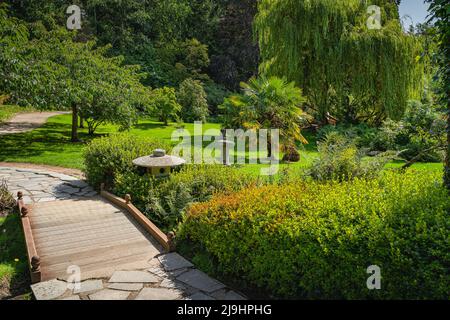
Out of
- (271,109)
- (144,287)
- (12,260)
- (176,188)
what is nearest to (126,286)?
(144,287)

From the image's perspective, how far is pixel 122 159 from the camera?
9648mm

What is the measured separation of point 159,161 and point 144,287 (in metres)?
4.33

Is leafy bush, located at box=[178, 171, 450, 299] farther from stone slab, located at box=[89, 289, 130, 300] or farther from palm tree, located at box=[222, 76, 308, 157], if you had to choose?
palm tree, located at box=[222, 76, 308, 157]

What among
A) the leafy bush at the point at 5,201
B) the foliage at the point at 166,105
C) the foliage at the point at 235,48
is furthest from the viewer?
the foliage at the point at 235,48

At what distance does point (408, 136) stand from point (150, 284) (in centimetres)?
1399

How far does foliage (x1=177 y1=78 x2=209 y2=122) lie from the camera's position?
86.5 feet

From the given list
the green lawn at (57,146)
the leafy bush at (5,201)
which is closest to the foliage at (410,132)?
the green lawn at (57,146)

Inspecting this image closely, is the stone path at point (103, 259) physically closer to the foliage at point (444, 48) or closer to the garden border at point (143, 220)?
the garden border at point (143, 220)

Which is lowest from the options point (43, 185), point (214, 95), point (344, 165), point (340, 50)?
point (43, 185)

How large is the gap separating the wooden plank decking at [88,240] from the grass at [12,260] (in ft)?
0.93

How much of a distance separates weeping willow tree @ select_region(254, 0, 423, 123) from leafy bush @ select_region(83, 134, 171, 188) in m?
10.7

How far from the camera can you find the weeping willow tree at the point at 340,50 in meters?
17.8

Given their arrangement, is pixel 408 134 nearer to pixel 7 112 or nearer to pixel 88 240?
pixel 88 240

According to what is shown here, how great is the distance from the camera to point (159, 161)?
8812mm
